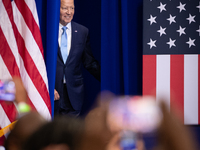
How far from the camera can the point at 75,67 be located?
225 cm

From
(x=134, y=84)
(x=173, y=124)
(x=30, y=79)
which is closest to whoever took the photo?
(x=173, y=124)

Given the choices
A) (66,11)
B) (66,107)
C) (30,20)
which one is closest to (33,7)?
(30,20)

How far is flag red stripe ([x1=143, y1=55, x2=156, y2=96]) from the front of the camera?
2.04 m

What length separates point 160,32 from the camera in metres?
2.05

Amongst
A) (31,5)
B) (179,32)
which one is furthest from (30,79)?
(179,32)

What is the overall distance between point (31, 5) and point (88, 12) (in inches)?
26.2

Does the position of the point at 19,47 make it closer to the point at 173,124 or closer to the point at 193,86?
the point at 193,86

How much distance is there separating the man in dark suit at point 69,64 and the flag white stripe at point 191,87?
0.98 meters

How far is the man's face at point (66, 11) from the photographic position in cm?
215

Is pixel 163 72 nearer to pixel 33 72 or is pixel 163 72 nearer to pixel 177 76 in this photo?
pixel 177 76

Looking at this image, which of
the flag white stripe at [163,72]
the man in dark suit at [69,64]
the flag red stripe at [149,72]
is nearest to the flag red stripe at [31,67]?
the man in dark suit at [69,64]

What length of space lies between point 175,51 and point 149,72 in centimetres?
29

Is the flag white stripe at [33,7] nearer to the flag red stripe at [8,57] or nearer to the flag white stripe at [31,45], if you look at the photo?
the flag white stripe at [31,45]

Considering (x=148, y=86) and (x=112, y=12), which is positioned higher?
(x=112, y=12)
